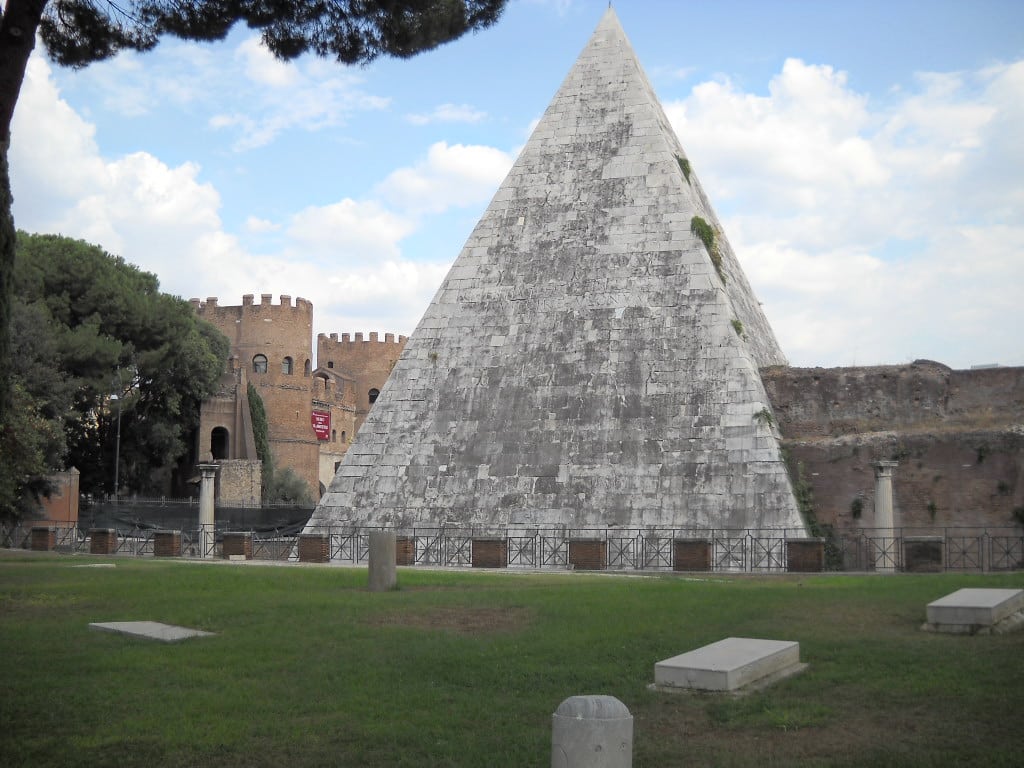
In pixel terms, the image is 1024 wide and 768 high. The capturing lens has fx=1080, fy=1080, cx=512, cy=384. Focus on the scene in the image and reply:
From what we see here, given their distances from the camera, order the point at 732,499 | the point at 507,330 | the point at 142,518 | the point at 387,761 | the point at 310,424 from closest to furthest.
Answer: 1. the point at 387,761
2. the point at 732,499
3. the point at 507,330
4. the point at 142,518
5. the point at 310,424

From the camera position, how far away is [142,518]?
2489 centimetres

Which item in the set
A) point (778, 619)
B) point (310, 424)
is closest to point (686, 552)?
point (778, 619)

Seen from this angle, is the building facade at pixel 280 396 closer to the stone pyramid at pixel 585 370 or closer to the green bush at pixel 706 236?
the stone pyramid at pixel 585 370

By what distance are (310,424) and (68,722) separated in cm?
5104

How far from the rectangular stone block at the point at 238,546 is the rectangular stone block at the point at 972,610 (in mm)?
13121

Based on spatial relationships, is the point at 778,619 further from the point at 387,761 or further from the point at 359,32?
the point at 359,32

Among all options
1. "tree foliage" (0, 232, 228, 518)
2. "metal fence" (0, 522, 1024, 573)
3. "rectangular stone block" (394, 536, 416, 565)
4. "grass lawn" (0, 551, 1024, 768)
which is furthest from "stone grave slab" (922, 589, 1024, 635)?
"tree foliage" (0, 232, 228, 518)

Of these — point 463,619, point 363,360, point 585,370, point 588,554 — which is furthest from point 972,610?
point 363,360

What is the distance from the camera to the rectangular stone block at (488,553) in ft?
53.3

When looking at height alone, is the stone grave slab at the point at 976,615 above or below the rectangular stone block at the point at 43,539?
Result: above

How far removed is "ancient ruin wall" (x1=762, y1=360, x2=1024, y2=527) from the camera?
1678 cm

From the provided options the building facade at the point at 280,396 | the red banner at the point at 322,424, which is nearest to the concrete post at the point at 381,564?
the building facade at the point at 280,396

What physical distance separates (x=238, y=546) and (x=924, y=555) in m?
11.0

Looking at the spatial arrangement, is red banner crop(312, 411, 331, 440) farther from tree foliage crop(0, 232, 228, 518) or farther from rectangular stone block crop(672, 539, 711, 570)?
rectangular stone block crop(672, 539, 711, 570)
